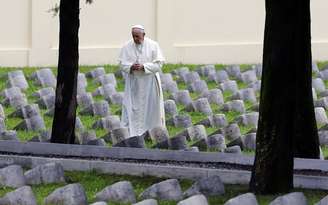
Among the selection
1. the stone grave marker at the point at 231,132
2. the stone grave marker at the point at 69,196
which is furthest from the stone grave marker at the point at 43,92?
the stone grave marker at the point at 69,196

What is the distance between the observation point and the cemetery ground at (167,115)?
14.9 meters

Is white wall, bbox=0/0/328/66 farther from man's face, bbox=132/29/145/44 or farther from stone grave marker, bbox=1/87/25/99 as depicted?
man's face, bbox=132/29/145/44

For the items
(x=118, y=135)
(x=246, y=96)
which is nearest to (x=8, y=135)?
(x=118, y=135)

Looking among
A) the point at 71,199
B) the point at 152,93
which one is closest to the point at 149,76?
the point at 152,93

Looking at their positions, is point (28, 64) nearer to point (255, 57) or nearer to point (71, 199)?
point (255, 57)

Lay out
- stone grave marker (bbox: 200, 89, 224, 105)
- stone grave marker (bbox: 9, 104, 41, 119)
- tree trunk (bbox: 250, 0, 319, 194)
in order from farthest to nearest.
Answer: stone grave marker (bbox: 200, 89, 224, 105) < stone grave marker (bbox: 9, 104, 41, 119) < tree trunk (bbox: 250, 0, 319, 194)

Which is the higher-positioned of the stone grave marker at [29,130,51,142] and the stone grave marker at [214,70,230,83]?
the stone grave marker at [214,70,230,83]

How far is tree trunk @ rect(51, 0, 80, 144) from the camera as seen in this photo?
62.1ft

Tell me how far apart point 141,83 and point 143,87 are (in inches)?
3.1

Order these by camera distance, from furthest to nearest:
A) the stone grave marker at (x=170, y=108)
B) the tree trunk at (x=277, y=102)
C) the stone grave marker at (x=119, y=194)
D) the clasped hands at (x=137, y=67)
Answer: the stone grave marker at (x=170, y=108) → the clasped hands at (x=137, y=67) → the tree trunk at (x=277, y=102) → the stone grave marker at (x=119, y=194)

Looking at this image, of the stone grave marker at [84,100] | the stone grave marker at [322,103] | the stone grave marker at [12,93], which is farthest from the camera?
the stone grave marker at [12,93]

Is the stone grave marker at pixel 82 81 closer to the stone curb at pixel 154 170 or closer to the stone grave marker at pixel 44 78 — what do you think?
the stone grave marker at pixel 44 78

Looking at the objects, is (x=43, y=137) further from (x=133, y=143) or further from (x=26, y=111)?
(x=26, y=111)

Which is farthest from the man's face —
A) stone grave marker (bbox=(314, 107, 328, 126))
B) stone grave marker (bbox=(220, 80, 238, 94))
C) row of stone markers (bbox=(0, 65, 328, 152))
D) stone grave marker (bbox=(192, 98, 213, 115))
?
A: stone grave marker (bbox=(220, 80, 238, 94))
